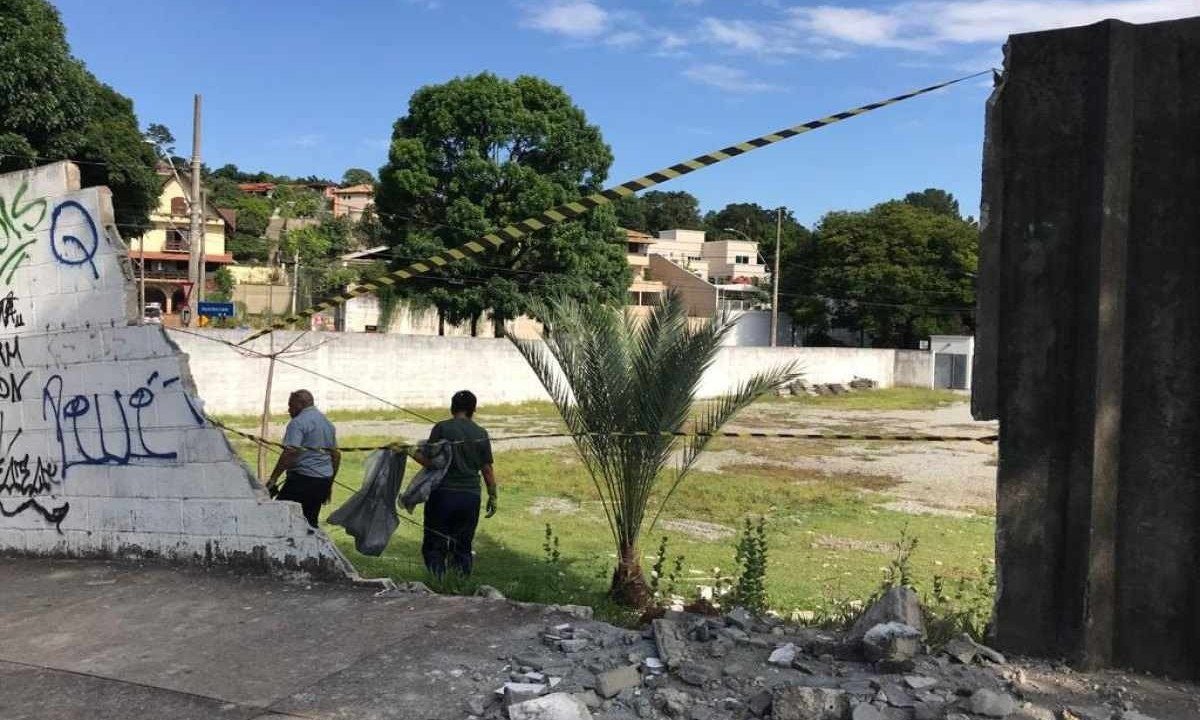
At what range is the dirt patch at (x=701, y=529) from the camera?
34.8 ft

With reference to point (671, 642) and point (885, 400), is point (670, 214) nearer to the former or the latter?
point (885, 400)

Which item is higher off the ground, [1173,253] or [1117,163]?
[1117,163]

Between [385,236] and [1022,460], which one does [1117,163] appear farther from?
[385,236]

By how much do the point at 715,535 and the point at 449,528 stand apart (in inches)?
183

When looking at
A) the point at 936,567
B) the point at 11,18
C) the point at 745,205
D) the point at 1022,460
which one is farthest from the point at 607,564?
the point at 745,205

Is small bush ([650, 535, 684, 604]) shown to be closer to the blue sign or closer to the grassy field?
the grassy field

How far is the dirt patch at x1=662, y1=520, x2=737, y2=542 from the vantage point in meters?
10.6

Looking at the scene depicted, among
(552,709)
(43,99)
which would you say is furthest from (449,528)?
(43,99)

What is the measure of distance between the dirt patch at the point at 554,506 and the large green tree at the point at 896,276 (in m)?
39.1

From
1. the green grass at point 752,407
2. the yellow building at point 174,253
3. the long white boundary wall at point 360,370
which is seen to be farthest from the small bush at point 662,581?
the yellow building at point 174,253

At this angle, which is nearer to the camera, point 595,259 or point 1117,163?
point 1117,163

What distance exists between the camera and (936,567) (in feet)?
30.5

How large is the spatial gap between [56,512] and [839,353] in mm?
35588

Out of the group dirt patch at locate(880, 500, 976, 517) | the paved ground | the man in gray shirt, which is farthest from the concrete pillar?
dirt patch at locate(880, 500, 976, 517)
